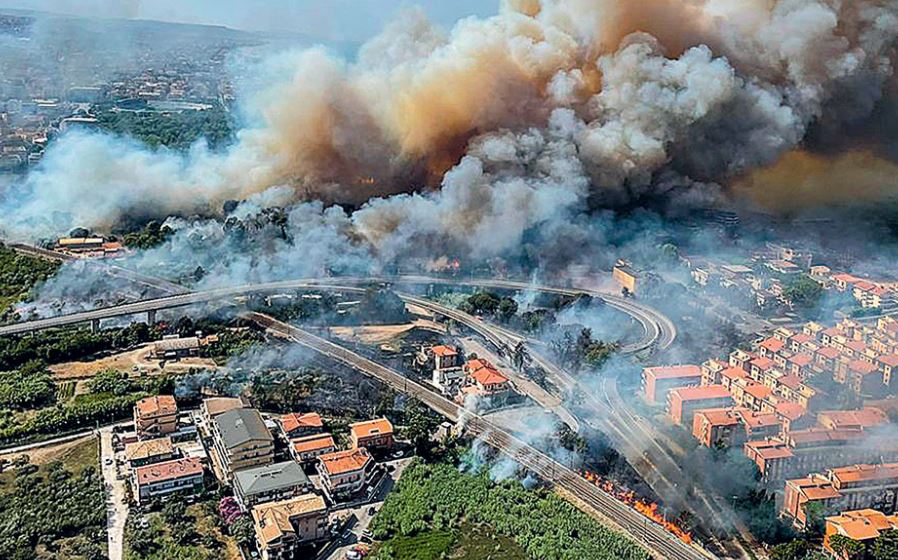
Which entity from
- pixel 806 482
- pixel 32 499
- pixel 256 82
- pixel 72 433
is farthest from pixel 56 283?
pixel 256 82

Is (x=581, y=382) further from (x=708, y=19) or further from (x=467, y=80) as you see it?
(x=708, y=19)

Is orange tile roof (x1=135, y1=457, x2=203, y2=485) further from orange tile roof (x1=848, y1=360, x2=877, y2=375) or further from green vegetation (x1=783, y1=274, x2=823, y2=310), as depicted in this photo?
green vegetation (x1=783, y1=274, x2=823, y2=310)

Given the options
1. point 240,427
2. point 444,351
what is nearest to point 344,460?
point 240,427

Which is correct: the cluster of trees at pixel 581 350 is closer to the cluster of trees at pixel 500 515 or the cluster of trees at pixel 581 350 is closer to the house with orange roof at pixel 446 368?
the house with orange roof at pixel 446 368

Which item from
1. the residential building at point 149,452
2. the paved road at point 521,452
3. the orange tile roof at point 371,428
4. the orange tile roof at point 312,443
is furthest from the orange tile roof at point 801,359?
the residential building at point 149,452

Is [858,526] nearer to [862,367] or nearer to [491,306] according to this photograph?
[862,367]

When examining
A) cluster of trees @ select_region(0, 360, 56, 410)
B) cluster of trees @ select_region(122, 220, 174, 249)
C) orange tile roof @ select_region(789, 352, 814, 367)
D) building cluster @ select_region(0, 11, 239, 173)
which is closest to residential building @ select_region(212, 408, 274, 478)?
cluster of trees @ select_region(0, 360, 56, 410)
